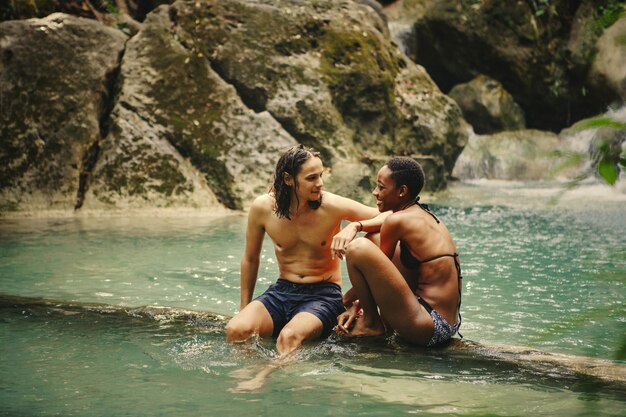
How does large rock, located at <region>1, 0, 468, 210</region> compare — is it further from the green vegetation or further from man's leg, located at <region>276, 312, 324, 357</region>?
the green vegetation

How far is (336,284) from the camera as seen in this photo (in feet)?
14.7

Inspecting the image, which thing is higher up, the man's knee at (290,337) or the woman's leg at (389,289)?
the woman's leg at (389,289)

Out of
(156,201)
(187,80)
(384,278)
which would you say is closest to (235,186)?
(156,201)

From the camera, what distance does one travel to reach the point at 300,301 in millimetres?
4359

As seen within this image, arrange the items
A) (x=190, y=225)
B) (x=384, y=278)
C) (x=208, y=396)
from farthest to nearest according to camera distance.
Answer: (x=190, y=225), (x=384, y=278), (x=208, y=396)

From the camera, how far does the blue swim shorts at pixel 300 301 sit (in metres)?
4.27

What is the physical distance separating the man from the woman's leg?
489mm

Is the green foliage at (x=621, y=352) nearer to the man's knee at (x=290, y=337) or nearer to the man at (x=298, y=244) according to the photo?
the man's knee at (x=290, y=337)

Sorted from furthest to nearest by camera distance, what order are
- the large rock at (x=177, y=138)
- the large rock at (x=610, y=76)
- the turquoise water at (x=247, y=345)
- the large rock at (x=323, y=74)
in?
the large rock at (x=610, y=76)
the large rock at (x=323, y=74)
the large rock at (x=177, y=138)
the turquoise water at (x=247, y=345)

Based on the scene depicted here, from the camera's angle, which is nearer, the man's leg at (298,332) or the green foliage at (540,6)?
the man's leg at (298,332)

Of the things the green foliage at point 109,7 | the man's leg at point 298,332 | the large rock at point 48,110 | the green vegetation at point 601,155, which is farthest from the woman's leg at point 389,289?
the green foliage at point 109,7

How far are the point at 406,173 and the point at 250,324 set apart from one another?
1320 mm

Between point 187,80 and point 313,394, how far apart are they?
31.1 ft

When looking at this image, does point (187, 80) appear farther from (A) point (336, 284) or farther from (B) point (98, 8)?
(A) point (336, 284)
